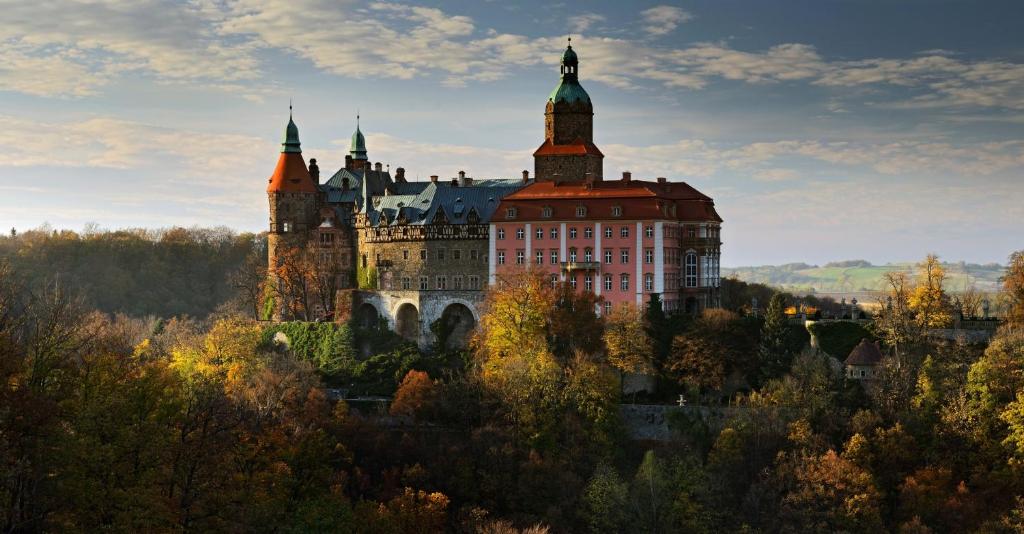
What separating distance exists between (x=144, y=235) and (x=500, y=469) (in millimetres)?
73729

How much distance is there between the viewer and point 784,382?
56.3m

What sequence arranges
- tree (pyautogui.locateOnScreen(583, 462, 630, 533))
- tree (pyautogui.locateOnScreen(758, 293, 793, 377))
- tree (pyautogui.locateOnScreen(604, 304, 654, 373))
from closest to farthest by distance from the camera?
1. tree (pyautogui.locateOnScreen(583, 462, 630, 533))
2. tree (pyautogui.locateOnScreen(758, 293, 793, 377))
3. tree (pyautogui.locateOnScreen(604, 304, 654, 373))

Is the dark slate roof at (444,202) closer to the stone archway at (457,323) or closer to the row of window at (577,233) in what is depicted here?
the row of window at (577,233)

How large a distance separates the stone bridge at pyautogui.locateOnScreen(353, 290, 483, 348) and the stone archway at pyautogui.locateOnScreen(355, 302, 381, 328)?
0.23m

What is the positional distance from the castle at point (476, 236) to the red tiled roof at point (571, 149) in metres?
0.08

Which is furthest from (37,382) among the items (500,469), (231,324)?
(231,324)

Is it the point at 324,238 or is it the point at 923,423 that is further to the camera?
the point at 324,238

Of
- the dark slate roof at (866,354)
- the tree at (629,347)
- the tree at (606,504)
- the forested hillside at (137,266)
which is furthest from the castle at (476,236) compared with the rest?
the forested hillside at (137,266)

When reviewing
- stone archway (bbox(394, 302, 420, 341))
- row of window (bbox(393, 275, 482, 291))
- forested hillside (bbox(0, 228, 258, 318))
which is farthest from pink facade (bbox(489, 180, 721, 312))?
forested hillside (bbox(0, 228, 258, 318))

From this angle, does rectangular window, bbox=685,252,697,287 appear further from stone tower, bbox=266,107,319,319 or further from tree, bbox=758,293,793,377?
stone tower, bbox=266,107,319,319

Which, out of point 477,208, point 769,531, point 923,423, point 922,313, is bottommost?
point 769,531

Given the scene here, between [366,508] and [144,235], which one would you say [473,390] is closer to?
[366,508]

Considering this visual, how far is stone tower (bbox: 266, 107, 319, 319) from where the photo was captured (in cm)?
7131

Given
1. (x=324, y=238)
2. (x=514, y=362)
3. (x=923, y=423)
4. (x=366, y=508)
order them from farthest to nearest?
(x=324, y=238) < (x=514, y=362) < (x=923, y=423) < (x=366, y=508)
